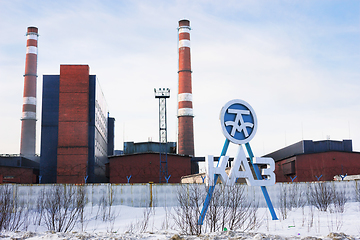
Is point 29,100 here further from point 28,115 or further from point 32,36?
point 32,36

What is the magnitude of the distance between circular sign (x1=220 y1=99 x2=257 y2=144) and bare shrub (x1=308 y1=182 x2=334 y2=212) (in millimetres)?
6901

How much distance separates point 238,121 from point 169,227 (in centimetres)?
561

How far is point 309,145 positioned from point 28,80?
154ft

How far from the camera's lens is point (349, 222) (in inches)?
667

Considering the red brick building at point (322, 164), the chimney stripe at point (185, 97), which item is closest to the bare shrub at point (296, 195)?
the red brick building at point (322, 164)

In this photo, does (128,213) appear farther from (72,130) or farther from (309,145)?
(309,145)

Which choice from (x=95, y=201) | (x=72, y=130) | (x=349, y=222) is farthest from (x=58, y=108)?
(x=349, y=222)

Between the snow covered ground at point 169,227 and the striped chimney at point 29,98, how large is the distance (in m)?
49.4

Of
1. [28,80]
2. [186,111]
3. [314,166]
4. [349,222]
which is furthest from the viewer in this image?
[28,80]

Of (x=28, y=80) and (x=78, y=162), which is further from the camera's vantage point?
(x=28, y=80)

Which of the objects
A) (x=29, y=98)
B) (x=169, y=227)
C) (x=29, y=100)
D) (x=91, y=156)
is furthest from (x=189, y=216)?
(x=29, y=98)

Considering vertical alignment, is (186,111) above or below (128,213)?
above

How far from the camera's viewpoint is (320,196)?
22.1 metres

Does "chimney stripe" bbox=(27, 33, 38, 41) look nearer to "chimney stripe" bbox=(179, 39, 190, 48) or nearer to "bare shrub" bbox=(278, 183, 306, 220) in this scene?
"chimney stripe" bbox=(179, 39, 190, 48)
